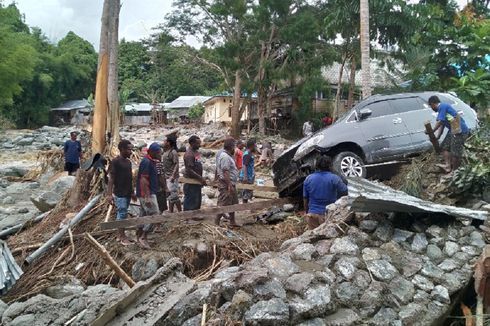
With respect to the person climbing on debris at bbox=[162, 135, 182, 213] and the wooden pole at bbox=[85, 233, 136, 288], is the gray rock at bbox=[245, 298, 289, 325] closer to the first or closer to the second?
the wooden pole at bbox=[85, 233, 136, 288]

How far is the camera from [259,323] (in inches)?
162

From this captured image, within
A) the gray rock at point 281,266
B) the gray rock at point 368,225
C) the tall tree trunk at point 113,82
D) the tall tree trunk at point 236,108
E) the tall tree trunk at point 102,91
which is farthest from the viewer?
the tall tree trunk at point 236,108

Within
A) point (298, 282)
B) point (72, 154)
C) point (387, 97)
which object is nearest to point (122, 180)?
point (298, 282)

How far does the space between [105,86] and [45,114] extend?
39.7 meters

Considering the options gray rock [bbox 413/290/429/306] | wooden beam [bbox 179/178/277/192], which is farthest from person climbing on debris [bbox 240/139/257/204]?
gray rock [bbox 413/290/429/306]

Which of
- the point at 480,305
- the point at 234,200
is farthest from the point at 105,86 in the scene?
the point at 480,305

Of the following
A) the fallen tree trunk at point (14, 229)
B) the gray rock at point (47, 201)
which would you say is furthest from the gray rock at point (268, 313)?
the gray rock at point (47, 201)

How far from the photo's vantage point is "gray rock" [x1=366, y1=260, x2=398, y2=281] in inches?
199

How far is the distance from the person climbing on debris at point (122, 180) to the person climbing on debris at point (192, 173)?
3.84 ft

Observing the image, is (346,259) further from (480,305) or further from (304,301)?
(480,305)

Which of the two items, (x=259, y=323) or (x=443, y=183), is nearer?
(x=259, y=323)

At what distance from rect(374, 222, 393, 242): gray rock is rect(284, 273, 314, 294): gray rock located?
4.61 ft

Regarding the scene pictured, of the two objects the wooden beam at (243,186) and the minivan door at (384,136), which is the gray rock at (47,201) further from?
the minivan door at (384,136)

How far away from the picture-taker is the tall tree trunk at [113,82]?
34.0 feet
